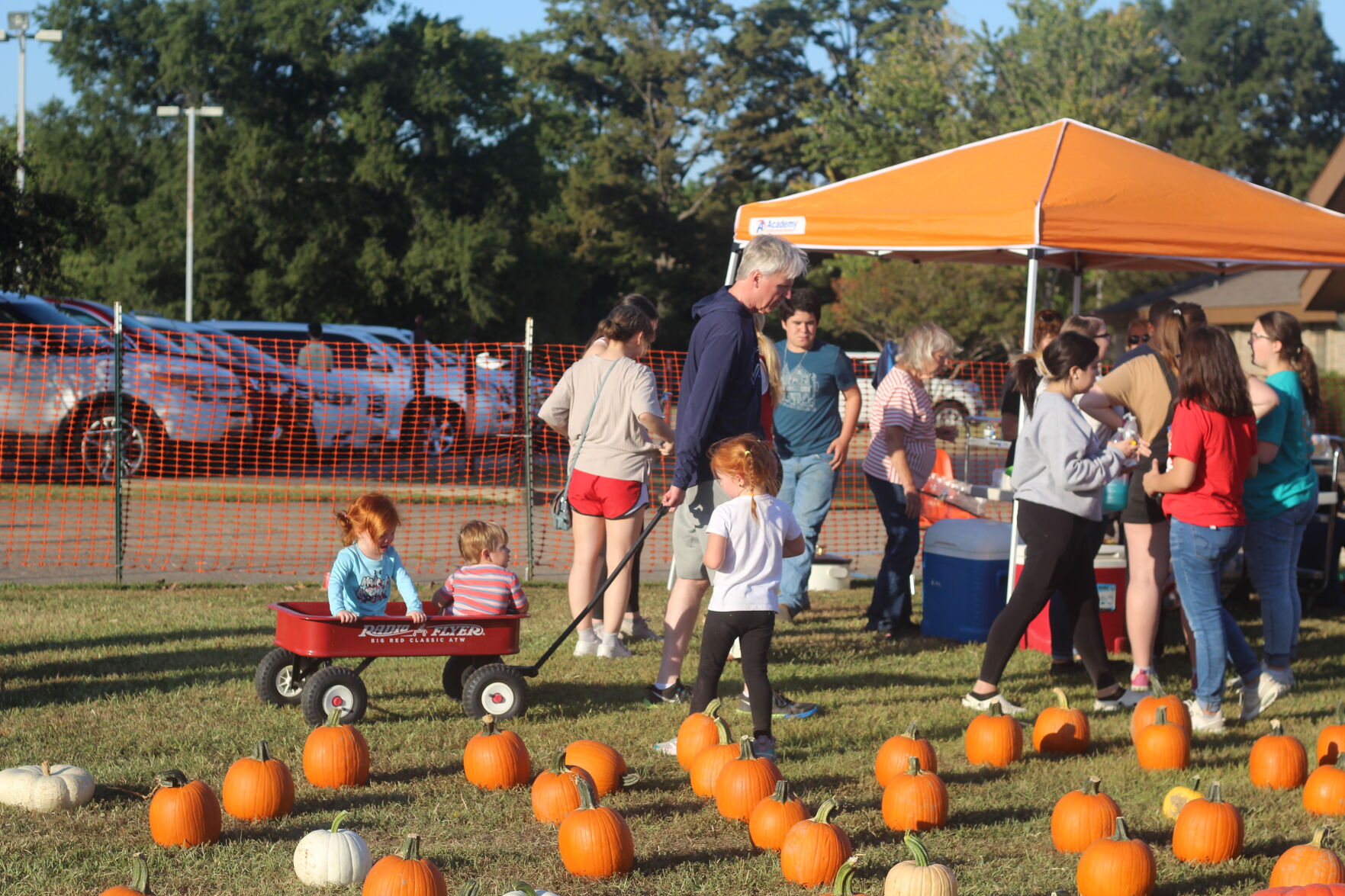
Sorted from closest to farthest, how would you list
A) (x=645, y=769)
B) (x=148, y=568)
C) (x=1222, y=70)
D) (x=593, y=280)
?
(x=645, y=769) < (x=148, y=568) < (x=593, y=280) < (x=1222, y=70)

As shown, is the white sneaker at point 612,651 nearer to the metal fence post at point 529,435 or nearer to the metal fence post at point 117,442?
the metal fence post at point 529,435

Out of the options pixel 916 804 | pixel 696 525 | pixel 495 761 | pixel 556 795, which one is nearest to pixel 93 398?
pixel 696 525

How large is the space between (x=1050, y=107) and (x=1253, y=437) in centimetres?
3976

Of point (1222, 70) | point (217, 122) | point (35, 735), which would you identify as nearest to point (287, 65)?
point (217, 122)

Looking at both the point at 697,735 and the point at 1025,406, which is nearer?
the point at 697,735

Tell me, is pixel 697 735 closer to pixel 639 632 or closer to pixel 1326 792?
pixel 1326 792

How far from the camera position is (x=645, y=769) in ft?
16.8

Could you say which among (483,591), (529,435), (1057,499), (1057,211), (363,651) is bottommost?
(363,651)

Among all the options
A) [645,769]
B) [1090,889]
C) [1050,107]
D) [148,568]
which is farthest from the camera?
[1050,107]

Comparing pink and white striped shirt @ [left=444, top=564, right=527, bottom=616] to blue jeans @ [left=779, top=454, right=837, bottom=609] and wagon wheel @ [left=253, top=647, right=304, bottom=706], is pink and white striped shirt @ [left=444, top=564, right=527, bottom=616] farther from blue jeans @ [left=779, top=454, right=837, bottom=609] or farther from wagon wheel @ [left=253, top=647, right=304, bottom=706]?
blue jeans @ [left=779, top=454, right=837, bottom=609]

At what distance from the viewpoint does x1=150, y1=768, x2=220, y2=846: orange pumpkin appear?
411 centimetres

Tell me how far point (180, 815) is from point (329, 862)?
603 millimetres

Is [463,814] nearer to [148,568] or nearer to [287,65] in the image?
[148,568]

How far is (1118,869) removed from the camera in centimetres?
384
